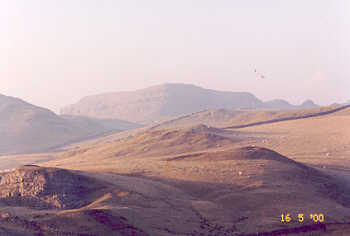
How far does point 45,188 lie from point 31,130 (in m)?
108

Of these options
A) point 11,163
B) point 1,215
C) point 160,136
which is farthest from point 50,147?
point 1,215

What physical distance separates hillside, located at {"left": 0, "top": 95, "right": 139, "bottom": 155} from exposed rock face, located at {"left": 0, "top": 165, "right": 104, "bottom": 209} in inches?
3302

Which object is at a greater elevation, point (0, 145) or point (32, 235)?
point (0, 145)

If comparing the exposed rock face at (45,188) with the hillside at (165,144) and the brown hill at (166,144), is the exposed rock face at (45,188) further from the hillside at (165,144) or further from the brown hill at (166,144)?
the brown hill at (166,144)

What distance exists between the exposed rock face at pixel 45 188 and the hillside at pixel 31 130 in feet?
275

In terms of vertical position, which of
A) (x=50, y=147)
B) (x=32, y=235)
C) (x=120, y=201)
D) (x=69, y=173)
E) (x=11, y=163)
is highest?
(x=50, y=147)

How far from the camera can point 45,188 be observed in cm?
2492

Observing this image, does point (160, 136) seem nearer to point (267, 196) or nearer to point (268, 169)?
point (268, 169)

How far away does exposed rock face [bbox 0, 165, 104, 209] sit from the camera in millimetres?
24078

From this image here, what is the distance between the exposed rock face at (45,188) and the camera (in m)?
24.1

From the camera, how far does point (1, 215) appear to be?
19531 mm

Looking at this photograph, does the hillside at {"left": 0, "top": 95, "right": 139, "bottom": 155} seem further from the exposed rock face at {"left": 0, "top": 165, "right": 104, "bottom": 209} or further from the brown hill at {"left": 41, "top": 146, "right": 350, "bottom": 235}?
the exposed rock face at {"left": 0, "top": 165, "right": 104, "bottom": 209}

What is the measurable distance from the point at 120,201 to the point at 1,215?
6616mm
